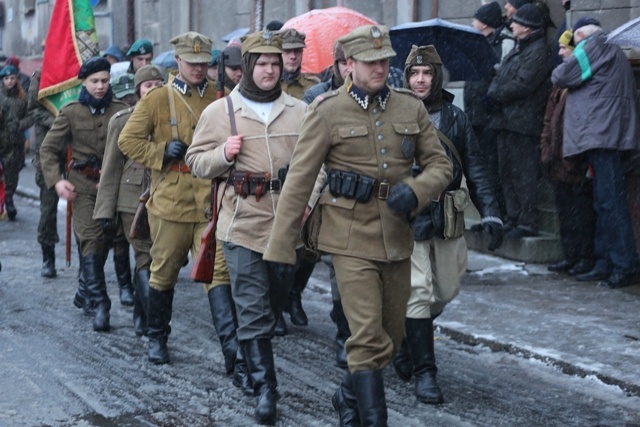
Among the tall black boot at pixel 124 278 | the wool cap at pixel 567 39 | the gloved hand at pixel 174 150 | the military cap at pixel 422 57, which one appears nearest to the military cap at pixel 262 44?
the military cap at pixel 422 57

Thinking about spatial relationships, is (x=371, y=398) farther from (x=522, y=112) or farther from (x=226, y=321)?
(x=522, y=112)

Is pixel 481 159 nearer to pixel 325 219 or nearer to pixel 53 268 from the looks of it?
pixel 325 219

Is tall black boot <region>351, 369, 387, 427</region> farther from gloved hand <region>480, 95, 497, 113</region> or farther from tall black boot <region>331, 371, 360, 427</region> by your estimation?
gloved hand <region>480, 95, 497, 113</region>

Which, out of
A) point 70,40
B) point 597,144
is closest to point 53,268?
point 70,40

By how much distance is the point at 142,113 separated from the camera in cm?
819

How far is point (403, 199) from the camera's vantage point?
19.9 feet

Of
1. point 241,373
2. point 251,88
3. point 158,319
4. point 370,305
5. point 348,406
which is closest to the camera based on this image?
point 370,305

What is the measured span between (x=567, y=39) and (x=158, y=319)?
459cm

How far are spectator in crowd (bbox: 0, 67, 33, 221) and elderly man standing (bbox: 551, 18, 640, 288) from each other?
739 centimetres

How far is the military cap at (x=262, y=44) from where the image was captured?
707cm

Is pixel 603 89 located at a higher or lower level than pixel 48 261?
higher

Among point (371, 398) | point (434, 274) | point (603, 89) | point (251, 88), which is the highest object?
point (251, 88)

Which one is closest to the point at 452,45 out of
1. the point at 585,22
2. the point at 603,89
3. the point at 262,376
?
the point at 585,22

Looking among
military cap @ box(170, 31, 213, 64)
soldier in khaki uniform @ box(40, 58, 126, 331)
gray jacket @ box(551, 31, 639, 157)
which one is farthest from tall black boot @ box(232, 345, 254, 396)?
gray jacket @ box(551, 31, 639, 157)
